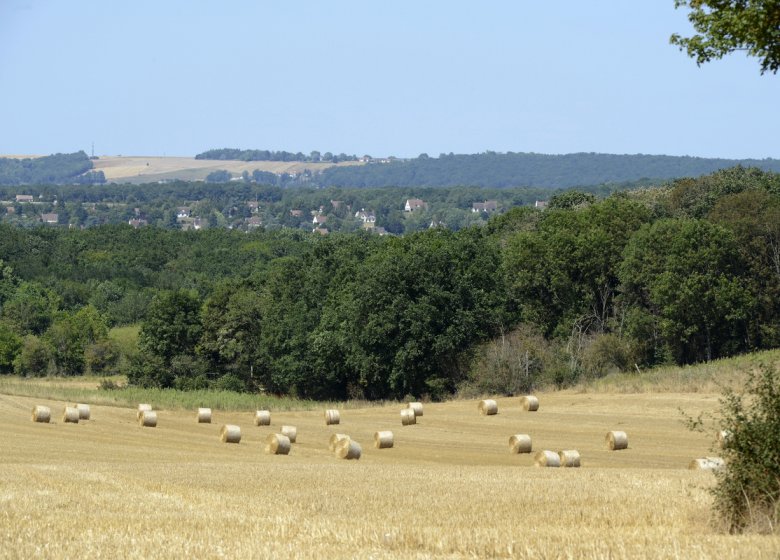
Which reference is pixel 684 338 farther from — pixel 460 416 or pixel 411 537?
pixel 411 537

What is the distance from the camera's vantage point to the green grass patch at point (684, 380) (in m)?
52.7

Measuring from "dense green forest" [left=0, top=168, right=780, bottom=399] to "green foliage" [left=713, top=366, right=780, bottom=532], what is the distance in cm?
4715

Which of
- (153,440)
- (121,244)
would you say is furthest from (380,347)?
(121,244)

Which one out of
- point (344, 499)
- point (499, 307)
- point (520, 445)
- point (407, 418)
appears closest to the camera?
point (344, 499)

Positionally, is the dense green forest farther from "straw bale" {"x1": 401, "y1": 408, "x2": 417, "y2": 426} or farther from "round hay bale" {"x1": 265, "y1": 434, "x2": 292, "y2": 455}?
"round hay bale" {"x1": 265, "y1": 434, "x2": 292, "y2": 455}

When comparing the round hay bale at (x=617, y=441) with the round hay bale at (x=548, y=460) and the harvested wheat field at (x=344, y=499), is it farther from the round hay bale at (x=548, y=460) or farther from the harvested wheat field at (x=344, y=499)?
the round hay bale at (x=548, y=460)

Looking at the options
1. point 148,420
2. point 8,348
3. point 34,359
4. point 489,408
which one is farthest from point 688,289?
point 8,348

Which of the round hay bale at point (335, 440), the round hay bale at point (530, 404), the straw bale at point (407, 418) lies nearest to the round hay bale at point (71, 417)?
the round hay bale at point (335, 440)

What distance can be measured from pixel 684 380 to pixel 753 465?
1559 inches

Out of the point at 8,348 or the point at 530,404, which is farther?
the point at 8,348

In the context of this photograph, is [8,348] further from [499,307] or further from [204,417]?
[204,417]

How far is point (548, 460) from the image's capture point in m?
30.3

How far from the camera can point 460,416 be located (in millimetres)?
49406

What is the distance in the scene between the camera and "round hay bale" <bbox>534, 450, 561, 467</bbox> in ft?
99.4
